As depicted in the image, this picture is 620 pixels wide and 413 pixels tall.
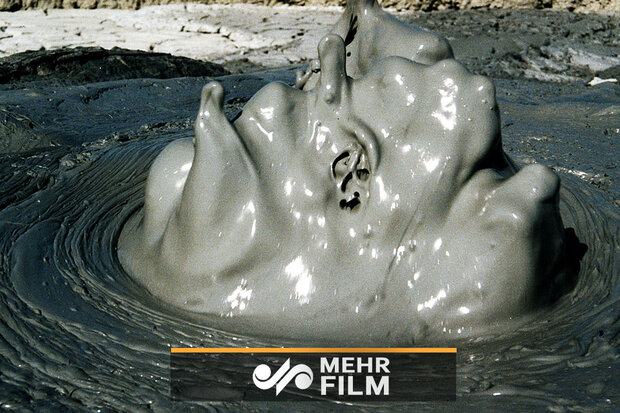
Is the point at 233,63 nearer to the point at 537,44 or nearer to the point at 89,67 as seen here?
the point at 89,67

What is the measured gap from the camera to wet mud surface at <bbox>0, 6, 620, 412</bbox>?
1900 millimetres

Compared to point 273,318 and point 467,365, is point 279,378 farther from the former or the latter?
point 467,365

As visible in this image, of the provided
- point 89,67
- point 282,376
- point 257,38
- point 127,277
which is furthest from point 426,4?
point 282,376

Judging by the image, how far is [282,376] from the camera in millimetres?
1978

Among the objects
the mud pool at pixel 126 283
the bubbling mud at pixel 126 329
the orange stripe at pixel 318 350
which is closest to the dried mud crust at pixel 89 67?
the mud pool at pixel 126 283

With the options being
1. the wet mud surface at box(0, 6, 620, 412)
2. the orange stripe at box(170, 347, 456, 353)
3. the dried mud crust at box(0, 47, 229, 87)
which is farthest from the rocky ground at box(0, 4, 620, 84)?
the orange stripe at box(170, 347, 456, 353)

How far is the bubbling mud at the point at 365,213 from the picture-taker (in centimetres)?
212

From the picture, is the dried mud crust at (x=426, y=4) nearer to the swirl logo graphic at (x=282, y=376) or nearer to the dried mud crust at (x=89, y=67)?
the dried mud crust at (x=89, y=67)

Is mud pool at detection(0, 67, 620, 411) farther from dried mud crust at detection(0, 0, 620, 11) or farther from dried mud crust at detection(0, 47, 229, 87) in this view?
dried mud crust at detection(0, 0, 620, 11)

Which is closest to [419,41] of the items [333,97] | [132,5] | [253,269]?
[333,97]

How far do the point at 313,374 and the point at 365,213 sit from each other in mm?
459

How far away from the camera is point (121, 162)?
3.26 m

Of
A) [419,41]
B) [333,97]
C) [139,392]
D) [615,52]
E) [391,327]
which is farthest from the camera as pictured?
[615,52]

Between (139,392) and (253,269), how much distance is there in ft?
1.54
